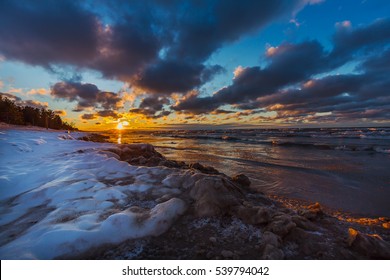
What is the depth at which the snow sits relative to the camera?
2.58 m

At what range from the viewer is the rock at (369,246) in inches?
96.0

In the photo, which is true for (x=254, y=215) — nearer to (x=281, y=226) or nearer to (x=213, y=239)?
(x=281, y=226)

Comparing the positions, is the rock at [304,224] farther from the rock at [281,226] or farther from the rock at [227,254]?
the rock at [227,254]

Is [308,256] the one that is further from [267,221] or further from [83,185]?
[83,185]

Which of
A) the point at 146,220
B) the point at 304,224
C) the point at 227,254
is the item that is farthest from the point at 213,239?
the point at 304,224

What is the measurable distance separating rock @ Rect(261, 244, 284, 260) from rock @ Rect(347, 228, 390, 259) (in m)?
1.05

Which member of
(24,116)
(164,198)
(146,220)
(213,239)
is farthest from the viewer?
(24,116)

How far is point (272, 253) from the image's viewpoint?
2.35 metres

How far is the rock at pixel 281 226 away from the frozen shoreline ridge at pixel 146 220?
0.01 meters

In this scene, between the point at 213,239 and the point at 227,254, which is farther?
the point at 213,239

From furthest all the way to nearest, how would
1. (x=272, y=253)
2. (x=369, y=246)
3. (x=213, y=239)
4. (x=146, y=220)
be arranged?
1. (x=146, y=220)
2. (x=213, y=239)
3. (x=369, y=246)
4. (x=272, y=253)

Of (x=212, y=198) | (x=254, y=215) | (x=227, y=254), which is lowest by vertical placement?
(x=227, y=254)

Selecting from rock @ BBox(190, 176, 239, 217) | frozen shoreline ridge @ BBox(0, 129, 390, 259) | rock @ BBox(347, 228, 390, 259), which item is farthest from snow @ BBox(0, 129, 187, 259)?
rock @ BBox(347, 228, 390, 259)

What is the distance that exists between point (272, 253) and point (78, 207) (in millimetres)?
3315
